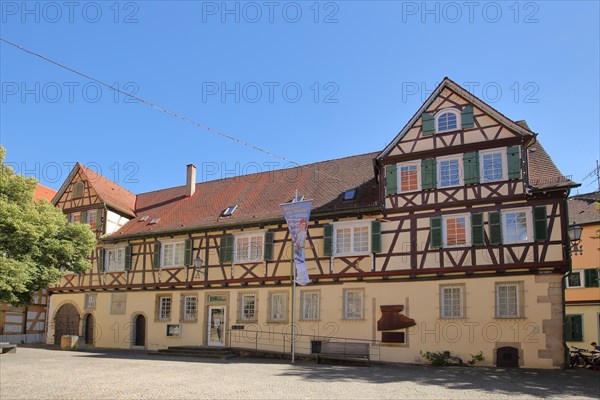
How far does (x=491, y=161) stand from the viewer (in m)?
23.2

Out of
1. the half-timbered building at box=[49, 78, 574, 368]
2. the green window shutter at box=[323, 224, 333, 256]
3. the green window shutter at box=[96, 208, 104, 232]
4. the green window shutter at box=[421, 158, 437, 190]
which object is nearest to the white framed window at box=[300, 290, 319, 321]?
the half-timbered building at box=[49, 78, 574, 368]

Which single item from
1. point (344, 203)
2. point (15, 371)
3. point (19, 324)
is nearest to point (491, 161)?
point (344, 203)

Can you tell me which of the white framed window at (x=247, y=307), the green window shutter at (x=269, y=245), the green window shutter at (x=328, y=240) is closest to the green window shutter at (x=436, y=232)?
the green window shutter at (x=328, y=240)

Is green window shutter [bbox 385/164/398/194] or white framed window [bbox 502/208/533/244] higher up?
green window shutter [bbox 385/164/398/194]

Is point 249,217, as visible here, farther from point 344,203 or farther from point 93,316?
point 93,316

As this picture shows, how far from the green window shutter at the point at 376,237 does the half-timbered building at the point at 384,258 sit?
2.2 inches

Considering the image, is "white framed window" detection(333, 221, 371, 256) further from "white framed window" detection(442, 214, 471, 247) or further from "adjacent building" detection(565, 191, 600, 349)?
"adjacent building" detection(565, 191, 600, 349)

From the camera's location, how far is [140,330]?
30.5 meters

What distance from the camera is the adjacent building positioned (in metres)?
32.1

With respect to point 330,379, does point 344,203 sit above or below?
above

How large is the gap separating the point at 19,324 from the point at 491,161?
26.6m

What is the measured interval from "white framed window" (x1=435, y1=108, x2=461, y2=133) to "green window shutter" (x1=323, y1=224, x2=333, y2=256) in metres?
6.00

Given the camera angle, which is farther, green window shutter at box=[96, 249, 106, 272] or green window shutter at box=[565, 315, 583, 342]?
green window shutter at box=[565, 315, 583, 342]

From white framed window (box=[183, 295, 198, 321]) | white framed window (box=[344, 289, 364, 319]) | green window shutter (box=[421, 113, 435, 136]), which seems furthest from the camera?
white framed window (box=[183, 295, 198, 321])
